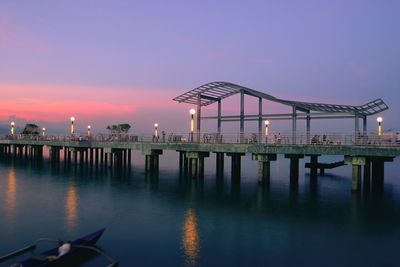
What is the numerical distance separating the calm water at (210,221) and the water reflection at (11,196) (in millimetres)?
70

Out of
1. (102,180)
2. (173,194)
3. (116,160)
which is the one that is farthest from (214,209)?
(116,160)

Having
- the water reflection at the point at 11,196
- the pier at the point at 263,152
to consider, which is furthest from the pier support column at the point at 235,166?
the water reflection at the point at 11,196

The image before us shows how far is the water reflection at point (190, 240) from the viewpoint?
16.9 meters

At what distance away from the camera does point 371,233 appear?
21297 millimetres

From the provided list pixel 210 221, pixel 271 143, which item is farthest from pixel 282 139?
pixel 210 221

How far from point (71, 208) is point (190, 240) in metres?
11.1

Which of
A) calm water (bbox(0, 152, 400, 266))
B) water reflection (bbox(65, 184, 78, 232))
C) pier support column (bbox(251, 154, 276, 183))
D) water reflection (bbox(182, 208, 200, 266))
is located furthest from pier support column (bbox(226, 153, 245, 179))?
water reflection (bbox(182, 208, 200, 266))

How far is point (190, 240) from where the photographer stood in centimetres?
1955

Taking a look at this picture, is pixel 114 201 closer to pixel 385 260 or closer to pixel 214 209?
pixel 214 209

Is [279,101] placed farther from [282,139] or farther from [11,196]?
[11,196]

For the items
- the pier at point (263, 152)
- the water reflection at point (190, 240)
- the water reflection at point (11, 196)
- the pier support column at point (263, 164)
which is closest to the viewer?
the water reflection at point (190, 240)

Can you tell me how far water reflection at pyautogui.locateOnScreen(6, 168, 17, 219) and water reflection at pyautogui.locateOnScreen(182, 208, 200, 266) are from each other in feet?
36.5

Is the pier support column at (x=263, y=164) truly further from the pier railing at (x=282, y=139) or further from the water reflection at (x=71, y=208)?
the water reflection at (x=71, y=208)

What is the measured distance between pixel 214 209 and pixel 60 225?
1023cm
